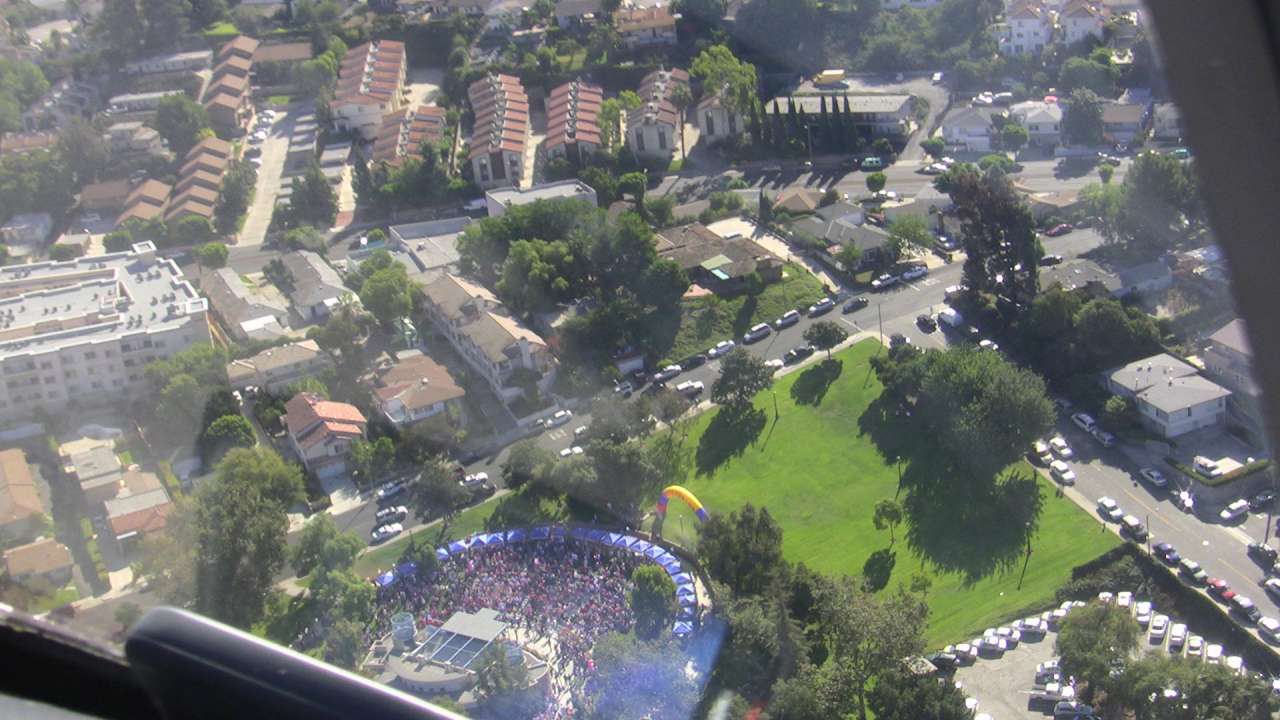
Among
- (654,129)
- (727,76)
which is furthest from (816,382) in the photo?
(727,76)

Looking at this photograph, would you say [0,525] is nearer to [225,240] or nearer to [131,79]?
[225,240]

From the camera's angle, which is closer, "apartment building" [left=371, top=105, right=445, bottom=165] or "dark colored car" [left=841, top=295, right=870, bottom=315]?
"dark colored car" [left=841, top=295, right=870, bottom=315]

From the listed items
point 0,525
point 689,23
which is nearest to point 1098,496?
point 0,525

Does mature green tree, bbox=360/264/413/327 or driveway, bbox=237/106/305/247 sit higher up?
mature green tree, bbox=360/264/413/327

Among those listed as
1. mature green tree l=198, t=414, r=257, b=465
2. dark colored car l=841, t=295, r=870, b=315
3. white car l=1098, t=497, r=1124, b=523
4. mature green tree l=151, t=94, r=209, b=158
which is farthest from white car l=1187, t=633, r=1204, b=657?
mature green tree l=151, t=94, r=209, b=158

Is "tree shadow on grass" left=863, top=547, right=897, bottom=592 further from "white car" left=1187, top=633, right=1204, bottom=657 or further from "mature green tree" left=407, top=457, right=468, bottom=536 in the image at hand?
"mature green tree" left=407, top=457, right=468, bottom=536

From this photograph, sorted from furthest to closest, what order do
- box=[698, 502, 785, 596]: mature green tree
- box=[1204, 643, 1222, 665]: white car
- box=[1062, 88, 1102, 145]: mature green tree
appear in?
box=[1062, 88, 1102, 145]: mature green tree
box=[698, 502, 785, 596]: mature green tree
box=[1204, 643, 1222, 665]: white car
